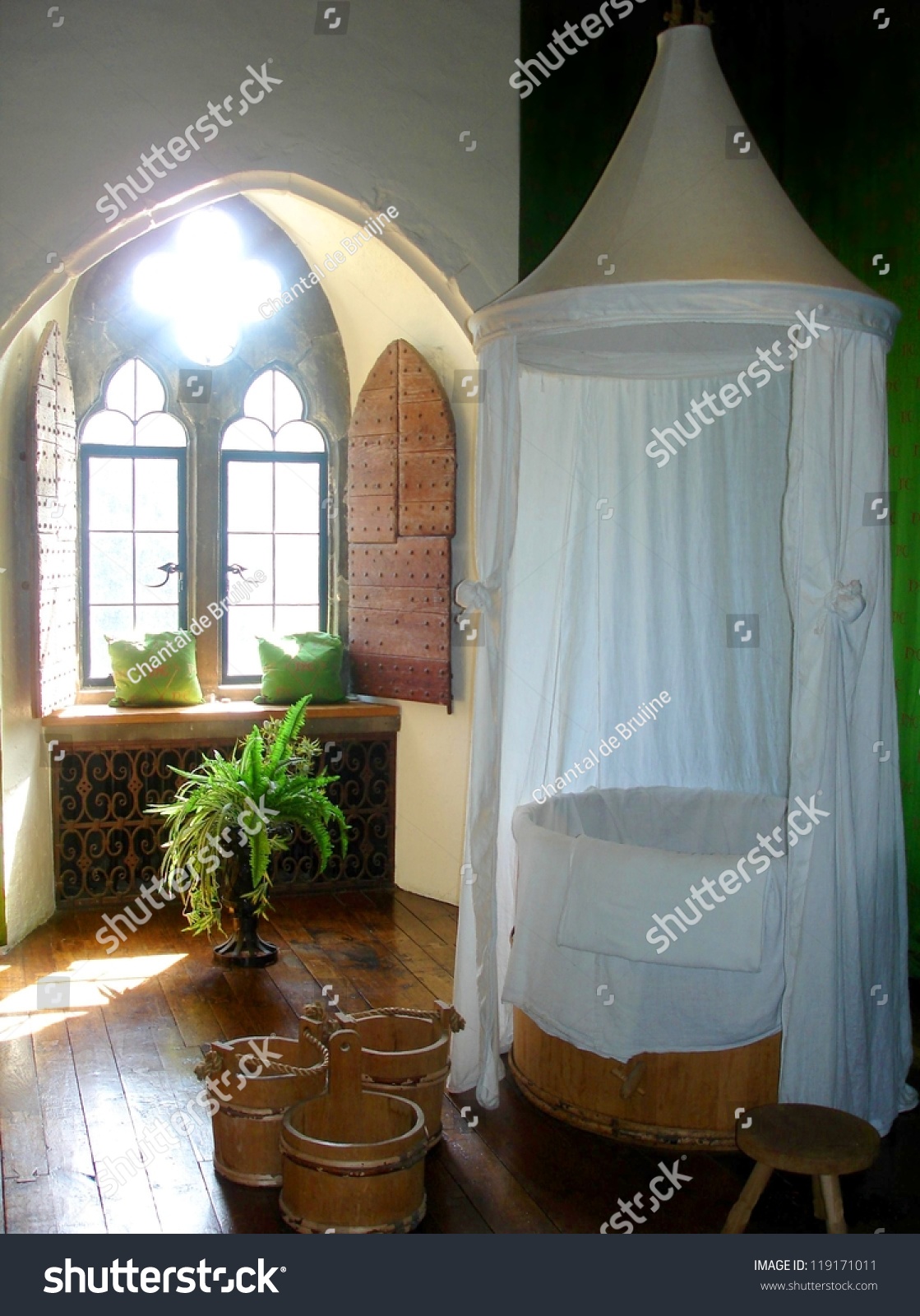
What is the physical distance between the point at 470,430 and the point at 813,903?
9.64 feet

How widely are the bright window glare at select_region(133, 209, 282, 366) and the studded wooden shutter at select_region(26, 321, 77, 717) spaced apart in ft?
1.92

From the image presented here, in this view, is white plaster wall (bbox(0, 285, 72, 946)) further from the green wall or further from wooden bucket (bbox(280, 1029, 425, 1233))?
wooden bucket (bbox(280, 1029, 425, 1233))

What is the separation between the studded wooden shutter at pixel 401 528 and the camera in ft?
18.6

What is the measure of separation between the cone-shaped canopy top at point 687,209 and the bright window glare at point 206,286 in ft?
9.02

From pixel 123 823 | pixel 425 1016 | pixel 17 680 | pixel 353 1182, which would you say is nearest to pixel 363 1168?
pixel 353 1182

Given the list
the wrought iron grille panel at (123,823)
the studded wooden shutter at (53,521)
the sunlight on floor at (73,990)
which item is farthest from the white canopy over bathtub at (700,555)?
the studded wooden shutter at (53,521)

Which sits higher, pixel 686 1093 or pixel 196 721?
pixel 196 721

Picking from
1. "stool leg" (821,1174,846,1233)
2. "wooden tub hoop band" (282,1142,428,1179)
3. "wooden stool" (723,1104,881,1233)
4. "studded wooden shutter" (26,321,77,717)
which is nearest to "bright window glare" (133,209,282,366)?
"studded wooden shutter" (26,321,77,717)

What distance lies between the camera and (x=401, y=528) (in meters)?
5.84

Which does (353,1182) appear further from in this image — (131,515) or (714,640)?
(131,515)

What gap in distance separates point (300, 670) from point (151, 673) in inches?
26.1

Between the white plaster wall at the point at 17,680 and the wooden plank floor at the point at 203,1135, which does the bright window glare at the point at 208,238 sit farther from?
the wooden plank floor at the point at 203,1135

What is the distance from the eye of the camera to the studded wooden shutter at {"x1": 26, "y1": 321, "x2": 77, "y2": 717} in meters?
5.18

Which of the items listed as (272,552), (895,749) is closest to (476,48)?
(272,552)
